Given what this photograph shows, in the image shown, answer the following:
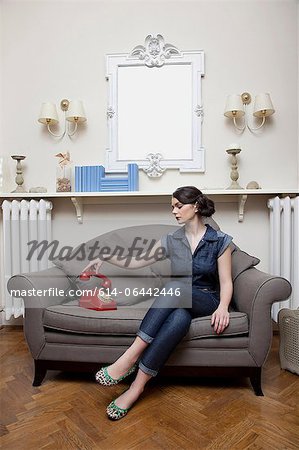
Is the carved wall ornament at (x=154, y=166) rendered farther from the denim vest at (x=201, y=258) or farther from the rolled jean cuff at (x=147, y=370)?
the rolled jean cuff at (x=147, y=370)

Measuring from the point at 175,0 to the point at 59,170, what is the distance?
153cm

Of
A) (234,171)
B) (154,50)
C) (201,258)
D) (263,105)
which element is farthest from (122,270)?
(154,50)

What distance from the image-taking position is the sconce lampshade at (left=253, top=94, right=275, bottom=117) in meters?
2.30

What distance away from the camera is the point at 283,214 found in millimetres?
2281

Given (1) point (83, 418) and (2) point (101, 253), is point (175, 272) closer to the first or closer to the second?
(2) point (101, 253)

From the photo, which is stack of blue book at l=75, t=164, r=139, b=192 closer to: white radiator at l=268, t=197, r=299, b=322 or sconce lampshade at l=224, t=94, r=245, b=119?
sconce lampshade at l=224, t=94, r=245, b=119

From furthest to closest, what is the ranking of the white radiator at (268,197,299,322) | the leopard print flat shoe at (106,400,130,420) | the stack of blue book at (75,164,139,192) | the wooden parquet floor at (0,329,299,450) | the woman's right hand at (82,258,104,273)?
1. the stack of blue book at (75,164,139,192)
2. the white radiator at (268,197,299,322)
3. the woman's right hand at (82,258,104,273)
4. the leopard print flat shoe at (106,400,130,420)
5. the wooden parquet floor at (0,329,299,450)

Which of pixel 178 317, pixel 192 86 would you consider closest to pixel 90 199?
pixel 192 86

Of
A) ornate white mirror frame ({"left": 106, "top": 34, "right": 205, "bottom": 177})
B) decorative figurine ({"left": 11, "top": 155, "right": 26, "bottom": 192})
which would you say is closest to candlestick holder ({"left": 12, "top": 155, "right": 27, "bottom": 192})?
decorative figurine ({"left": 11, "top": 155, "right": 26, "bottom": 192})

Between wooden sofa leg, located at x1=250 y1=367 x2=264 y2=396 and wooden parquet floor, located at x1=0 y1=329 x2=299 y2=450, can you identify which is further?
wooden sofa leg, located at x1=250 y1=367 x2=264 y2=396

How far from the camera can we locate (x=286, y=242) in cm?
224

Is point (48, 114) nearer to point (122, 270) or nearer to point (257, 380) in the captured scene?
point (122, 270)

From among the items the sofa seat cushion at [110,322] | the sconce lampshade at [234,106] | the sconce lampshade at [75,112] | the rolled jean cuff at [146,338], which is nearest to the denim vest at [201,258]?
the sofa seat cushion at [110,322]

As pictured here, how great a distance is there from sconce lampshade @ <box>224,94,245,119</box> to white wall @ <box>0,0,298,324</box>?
0.11 metres
